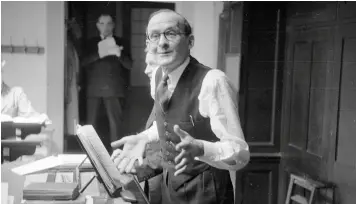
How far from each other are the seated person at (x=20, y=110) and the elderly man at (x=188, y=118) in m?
1.15

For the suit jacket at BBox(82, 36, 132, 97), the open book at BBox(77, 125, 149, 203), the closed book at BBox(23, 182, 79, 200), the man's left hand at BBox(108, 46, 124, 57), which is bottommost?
the closed book at BBox(23, 182, 79, 200)

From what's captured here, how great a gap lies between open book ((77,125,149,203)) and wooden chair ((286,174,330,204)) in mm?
1400

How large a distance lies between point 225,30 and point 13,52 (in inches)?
52.8

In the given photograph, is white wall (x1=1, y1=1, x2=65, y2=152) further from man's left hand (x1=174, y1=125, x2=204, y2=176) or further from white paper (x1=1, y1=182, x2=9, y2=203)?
man's left hand (x1=174, y1=125, x2=204, y2=176)

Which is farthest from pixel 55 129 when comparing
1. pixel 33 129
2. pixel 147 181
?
pixel 147 181

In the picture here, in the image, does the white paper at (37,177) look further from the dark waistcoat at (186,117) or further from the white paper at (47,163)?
the dark waistcoat at (186,117)

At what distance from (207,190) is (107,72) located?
4.60 ft

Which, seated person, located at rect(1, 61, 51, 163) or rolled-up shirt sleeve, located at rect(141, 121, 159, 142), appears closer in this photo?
rolled-up shirt sleeve, located at rect(141, 121, 159, 142)

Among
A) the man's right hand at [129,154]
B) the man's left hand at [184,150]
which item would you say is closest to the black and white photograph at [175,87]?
the man's right hand at [129,154]

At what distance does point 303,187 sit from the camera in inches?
107

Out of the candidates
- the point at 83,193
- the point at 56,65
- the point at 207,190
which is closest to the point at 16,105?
the point at 56,65

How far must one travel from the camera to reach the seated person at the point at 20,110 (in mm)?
2441

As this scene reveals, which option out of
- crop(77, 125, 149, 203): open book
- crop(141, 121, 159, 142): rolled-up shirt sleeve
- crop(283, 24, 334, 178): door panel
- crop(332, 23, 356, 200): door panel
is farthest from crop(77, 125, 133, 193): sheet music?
crop(283, 24, 334, 178): door panel

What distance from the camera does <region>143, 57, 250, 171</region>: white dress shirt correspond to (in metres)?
1.39
